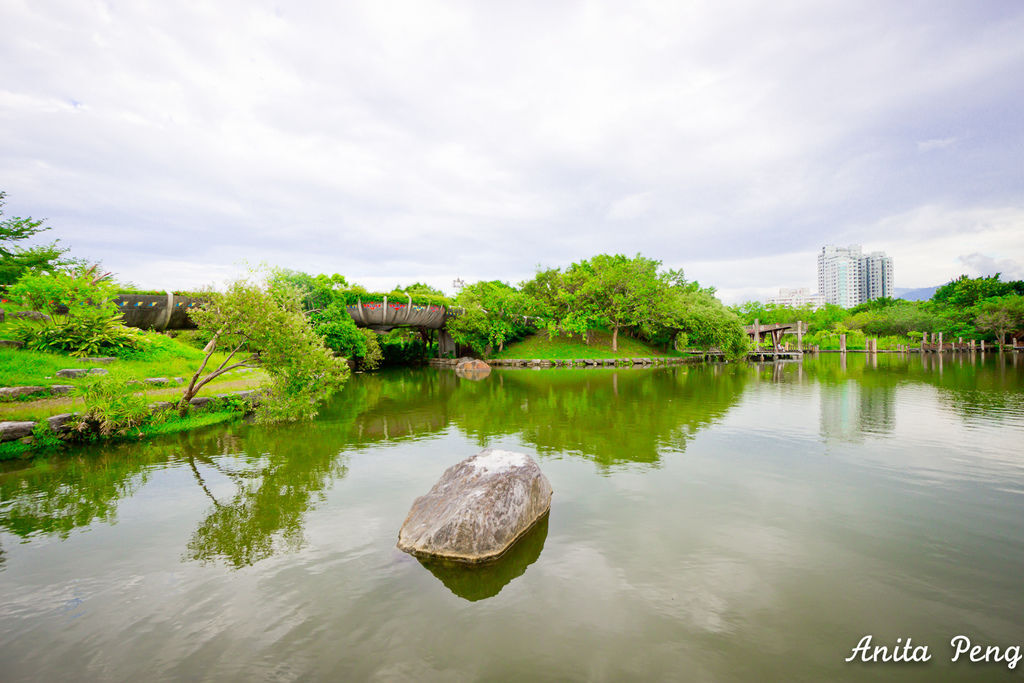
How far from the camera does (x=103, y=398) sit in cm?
1306

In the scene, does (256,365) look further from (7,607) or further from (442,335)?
(442,335)

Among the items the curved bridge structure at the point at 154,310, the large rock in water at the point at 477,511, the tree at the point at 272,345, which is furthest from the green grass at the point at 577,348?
the large rock in water at the point at 477,511

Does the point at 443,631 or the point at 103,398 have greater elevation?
the point at 103,398

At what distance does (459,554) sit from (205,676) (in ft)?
9.87

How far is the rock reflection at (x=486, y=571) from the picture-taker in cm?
568

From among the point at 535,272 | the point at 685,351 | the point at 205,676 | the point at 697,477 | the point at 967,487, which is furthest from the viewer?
→ the point at 685,351

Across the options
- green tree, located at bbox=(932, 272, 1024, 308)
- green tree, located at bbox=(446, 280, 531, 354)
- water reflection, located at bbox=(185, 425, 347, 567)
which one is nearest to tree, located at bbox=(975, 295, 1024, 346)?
green tree, located at bbox=(932, 272, 1024, 308)

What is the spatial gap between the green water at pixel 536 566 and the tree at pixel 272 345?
3000mm

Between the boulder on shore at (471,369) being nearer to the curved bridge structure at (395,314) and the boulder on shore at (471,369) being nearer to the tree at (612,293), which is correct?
the curved bridge structure at (395,314)

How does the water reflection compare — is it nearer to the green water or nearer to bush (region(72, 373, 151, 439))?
the green water

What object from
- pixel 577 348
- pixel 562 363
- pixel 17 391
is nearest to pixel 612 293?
pixel 577 348

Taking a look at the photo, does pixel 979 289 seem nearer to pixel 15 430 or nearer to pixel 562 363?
pixel 562 363

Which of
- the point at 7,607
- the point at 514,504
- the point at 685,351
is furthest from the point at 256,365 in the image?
the point at 685,351

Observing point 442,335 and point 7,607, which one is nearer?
point 7,607
